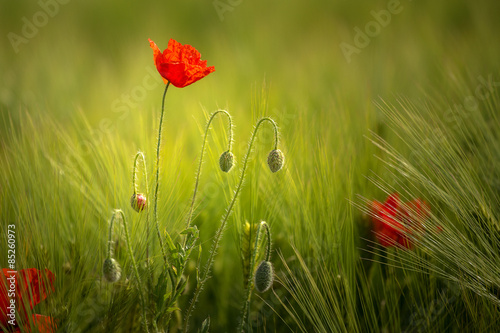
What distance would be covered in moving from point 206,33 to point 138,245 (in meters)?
1.37

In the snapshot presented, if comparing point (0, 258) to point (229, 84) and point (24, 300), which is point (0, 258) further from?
point (229, 84)

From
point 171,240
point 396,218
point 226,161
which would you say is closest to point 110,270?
point 171,240

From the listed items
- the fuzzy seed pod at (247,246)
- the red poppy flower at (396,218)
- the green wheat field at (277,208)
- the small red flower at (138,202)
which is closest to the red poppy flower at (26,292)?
the green wheat field at (277,208)

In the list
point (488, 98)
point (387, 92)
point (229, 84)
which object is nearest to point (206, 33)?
point (229, 84)

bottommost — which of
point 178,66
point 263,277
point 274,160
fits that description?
point 263,277

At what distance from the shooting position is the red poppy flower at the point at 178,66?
1.60 ft

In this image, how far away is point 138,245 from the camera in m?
0.53

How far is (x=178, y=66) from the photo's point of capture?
0.49 meters

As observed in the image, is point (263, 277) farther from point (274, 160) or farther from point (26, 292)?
point (26, 292)

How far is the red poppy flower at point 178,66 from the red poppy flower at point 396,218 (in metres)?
0.25

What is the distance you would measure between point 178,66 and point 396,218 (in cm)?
32

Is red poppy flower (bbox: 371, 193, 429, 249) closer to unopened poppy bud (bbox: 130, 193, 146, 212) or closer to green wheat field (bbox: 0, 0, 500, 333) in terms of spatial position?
green wheat field (bbox: 0, 0, 500, 333)

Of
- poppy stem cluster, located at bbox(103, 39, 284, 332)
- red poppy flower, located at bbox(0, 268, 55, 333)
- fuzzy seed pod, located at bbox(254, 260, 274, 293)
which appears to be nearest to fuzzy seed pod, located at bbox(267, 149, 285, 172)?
poppy stem cluster, located at bbox(103, 39, 284, 332)

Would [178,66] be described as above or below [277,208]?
above
